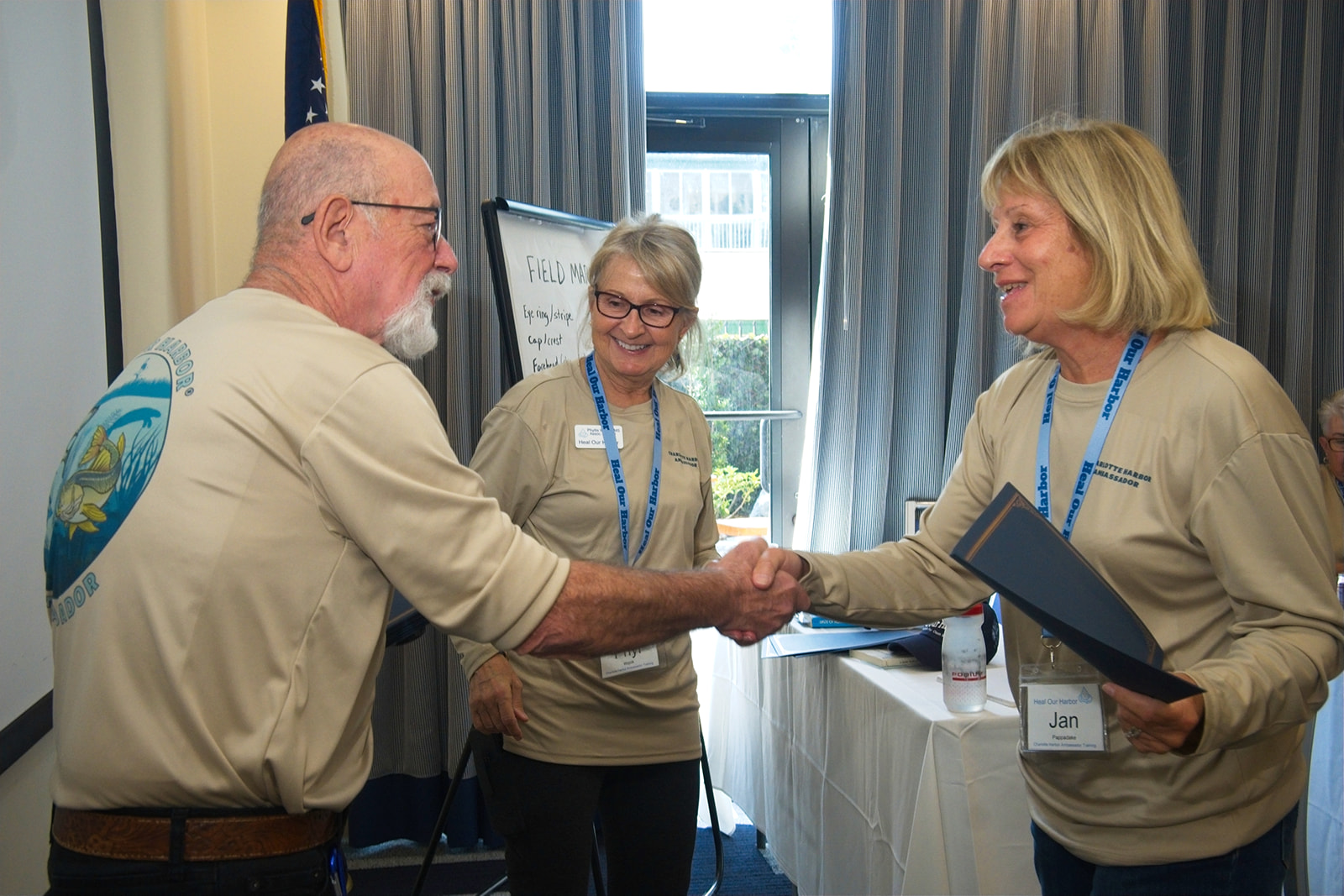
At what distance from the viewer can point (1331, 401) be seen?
11.4 feet

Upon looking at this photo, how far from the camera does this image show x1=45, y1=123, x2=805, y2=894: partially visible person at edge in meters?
1.12

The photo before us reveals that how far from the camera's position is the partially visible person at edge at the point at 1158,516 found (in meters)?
1.27

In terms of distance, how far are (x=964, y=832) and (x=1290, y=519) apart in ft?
3.64

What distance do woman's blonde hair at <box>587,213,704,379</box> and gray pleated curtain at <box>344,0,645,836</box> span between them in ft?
4.37

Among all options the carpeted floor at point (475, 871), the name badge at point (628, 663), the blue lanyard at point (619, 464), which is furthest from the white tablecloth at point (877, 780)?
the blue lanyard at point (619, 464)

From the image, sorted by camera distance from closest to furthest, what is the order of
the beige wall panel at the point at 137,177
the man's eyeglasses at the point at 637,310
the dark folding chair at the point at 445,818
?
the man's eyeglasses at the point at 637,310 < the dark folding chair at the point at 445,818 < the beige wall panel at the point at 137,177

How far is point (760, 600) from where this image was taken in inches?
72.7

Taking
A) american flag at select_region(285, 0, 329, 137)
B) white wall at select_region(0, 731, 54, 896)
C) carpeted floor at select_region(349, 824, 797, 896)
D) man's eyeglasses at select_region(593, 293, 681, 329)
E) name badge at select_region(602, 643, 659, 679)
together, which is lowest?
carpeted floor at select_region(349, 824, 797, 896)

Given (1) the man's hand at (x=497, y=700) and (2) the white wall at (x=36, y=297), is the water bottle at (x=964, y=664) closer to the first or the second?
(1) the man's hand at (x=497, y=700)

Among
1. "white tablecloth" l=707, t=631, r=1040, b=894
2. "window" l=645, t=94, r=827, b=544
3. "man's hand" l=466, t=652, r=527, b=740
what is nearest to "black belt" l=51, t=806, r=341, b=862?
"man's hand" l=466, t=652, r=527, b=740

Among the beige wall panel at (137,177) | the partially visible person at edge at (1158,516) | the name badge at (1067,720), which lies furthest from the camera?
the beige wall panel at (137,177)

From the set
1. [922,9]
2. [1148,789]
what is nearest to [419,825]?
[1148,789]

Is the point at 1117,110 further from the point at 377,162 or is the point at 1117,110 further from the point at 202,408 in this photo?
the point at 202,408

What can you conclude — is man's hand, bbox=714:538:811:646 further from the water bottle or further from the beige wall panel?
the beige wall panel
